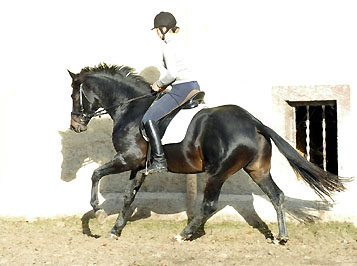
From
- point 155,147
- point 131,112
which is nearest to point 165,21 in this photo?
point 131,112

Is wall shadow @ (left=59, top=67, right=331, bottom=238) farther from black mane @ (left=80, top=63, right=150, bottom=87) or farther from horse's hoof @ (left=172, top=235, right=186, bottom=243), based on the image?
horse's hoof @ (left=172, top=235, right=186, bottom=243)

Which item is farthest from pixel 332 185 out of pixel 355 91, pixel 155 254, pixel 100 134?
pixel 100 134

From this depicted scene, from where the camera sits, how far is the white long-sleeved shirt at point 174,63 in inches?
264

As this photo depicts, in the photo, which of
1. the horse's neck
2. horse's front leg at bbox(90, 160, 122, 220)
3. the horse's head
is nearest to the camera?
horse's front leg at bbox(90, 160, 122, 220)

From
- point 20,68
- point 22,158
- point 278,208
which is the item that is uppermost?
point 20,68

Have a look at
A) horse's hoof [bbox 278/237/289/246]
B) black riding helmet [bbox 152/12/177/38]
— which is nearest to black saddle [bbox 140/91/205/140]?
black riding helmet [bbox 152/12/177/38]

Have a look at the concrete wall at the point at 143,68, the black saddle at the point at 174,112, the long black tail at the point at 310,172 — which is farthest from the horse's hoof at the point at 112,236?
the long black tail at the point at 310,172

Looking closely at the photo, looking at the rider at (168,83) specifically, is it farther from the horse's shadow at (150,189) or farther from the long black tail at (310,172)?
the horse's shadow at (150,189)

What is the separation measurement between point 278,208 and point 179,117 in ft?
5.66

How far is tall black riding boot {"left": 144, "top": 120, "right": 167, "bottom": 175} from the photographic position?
261 inches

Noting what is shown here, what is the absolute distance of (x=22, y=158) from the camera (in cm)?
855

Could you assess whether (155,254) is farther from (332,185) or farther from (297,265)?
(332,185)

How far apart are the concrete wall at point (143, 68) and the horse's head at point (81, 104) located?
3.69ft

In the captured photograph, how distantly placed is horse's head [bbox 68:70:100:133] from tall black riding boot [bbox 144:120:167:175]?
1.11 meters
